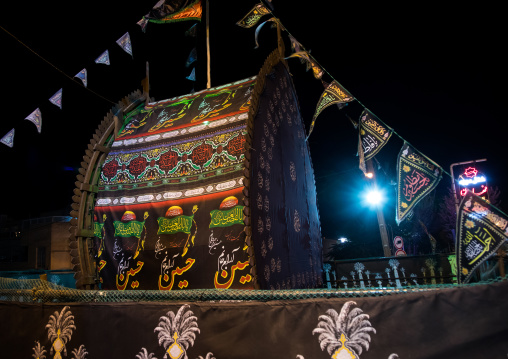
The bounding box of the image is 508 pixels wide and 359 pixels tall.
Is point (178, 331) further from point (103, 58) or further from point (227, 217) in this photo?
point (103, 58)

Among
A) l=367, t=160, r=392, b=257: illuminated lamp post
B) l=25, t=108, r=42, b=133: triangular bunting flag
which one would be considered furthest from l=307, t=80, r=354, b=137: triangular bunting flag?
l=367, t=160, r=392, b=257: illuminated lamp post

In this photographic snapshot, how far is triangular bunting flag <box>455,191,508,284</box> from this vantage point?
2.04m

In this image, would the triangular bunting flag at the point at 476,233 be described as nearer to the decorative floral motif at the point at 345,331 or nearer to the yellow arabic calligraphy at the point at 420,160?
the decorative floral motif at the point at 345,331

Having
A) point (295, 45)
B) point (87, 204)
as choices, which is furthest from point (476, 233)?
point (295, 45)

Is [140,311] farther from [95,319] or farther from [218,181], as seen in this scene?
[218,181]

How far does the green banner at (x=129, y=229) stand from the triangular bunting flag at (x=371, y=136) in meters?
4.43

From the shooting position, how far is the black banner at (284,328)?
68.8 inches

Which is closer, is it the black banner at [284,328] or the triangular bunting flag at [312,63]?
the black banner at [284,328]

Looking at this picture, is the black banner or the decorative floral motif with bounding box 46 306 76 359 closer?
the black banner

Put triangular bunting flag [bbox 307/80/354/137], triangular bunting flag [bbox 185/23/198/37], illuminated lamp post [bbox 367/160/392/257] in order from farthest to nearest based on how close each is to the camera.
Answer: illuminated lamp post [bbox 367/160/392/257]
triangular bunting flag [bbox 185/23/198/37]
triangular bunting flag [bbox 307/80/354/137]

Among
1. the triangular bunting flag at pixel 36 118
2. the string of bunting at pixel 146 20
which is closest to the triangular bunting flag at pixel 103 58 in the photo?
the string of bunting at pixel 146 20

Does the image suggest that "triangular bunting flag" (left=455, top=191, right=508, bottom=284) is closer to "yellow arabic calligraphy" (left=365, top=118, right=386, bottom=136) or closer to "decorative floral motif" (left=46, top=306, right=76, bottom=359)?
"decorative floral motif" (left=46, top=306, right=76, bottom=359)

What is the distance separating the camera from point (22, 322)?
10.4 feet

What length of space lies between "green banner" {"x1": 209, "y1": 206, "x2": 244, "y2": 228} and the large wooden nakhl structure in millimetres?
15
